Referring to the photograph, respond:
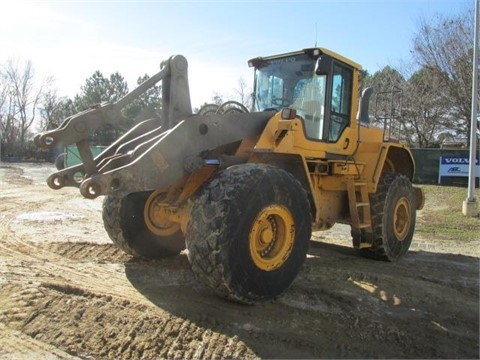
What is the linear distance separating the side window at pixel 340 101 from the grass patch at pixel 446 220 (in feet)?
15.7

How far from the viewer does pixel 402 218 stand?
26.2 ft

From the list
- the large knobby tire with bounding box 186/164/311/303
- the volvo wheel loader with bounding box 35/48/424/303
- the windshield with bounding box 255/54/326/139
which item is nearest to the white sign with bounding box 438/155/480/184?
the volvo wheel loader with bounding box 35/48/424/303

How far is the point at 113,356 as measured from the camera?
3.70 m

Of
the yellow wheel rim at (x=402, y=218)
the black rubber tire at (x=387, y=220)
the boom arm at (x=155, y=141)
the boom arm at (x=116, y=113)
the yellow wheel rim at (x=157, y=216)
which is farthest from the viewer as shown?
the yellow wheel rim at (x=402, y=218)

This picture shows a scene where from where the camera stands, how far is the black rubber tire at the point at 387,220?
23.7 feet

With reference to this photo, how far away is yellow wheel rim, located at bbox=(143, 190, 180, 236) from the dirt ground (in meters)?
0.48

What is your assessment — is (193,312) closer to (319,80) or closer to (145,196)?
(145,196)

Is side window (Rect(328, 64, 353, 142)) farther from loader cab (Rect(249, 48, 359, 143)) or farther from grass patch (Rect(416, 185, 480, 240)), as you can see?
grass patch (Rect(416, 185, 480, 240))

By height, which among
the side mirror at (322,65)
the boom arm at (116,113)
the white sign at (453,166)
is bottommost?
the white sign at (453,166)

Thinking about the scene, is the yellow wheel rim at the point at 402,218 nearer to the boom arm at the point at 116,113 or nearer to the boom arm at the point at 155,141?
the boom arm at the point at 155,141

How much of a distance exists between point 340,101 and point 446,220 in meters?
7.11

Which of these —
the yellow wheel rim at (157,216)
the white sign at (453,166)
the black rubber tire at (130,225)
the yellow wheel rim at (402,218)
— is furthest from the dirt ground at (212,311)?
the white sign at (453,166)

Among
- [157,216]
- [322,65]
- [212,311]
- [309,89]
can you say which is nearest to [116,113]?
[157,216]

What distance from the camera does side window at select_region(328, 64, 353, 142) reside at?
6.60 meters
